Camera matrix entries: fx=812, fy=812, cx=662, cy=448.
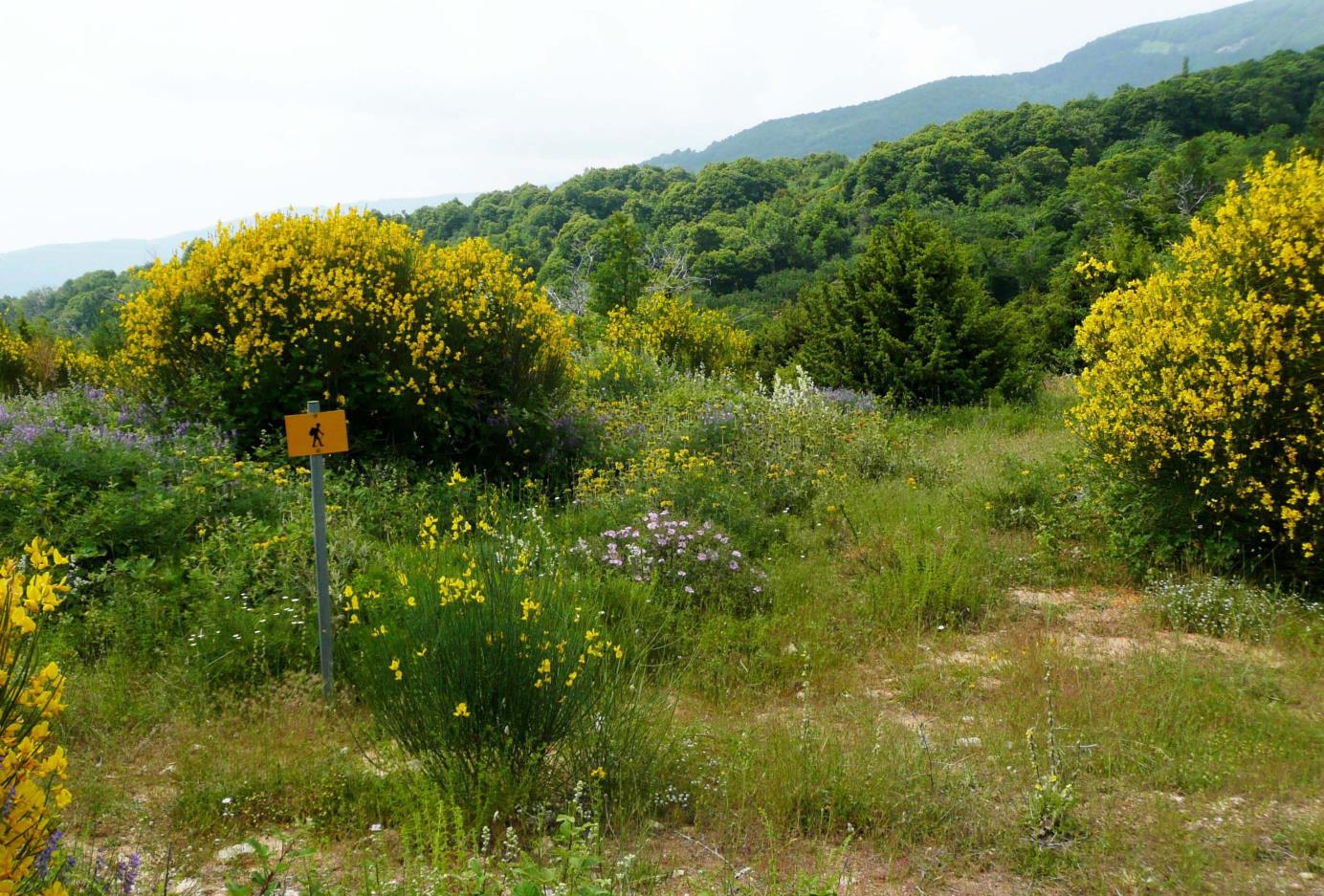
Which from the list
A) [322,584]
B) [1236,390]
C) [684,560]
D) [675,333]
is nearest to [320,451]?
[322,584]

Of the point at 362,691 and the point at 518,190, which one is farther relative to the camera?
the point at 518,190

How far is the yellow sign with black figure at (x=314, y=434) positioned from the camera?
415 cm

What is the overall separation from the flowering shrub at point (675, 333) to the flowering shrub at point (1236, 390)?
10.3 m

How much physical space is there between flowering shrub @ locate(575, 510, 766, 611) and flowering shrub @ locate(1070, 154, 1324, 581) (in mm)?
3096

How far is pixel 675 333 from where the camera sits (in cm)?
1825

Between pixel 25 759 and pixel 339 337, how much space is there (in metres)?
6.39

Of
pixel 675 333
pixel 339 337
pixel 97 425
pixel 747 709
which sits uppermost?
pixel 339 337

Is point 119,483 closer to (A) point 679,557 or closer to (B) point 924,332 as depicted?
(A) point 679,557

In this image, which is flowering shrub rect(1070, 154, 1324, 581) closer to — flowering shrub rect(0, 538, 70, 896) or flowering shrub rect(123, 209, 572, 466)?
flowering shrub rect(123, 209, 572, 466)

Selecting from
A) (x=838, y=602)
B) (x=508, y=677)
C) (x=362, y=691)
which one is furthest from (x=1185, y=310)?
(x=362, y=691)

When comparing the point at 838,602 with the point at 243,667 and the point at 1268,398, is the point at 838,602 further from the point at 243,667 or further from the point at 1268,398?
the point at 243,667

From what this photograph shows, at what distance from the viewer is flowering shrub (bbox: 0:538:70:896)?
5.07ft

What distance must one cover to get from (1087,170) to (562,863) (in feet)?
198

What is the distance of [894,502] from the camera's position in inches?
291
